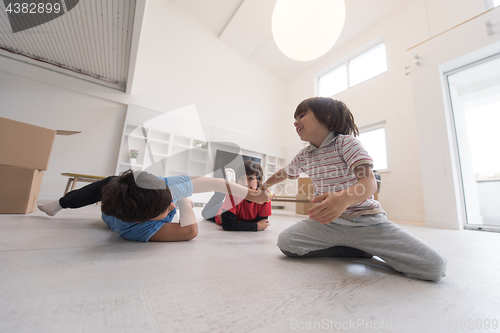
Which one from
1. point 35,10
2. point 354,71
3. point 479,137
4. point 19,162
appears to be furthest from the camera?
point 354,71

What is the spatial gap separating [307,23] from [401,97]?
2289 millimetres

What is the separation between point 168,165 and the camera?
3428mm

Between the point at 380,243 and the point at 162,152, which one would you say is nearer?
the point at 380,243

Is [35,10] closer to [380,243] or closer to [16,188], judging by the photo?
[16,188]

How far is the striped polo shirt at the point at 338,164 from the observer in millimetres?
612

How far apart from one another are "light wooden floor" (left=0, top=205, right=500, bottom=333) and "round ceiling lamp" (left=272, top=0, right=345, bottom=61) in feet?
6.27

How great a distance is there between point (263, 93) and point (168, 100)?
2.47 meters

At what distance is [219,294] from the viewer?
1.18ft

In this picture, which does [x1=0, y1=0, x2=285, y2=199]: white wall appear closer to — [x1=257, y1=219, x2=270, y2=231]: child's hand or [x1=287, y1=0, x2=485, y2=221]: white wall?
[x1=287, y1=0, x2=485, y2=221]: white wall

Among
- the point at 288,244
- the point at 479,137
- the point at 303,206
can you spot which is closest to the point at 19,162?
the point at 288,244

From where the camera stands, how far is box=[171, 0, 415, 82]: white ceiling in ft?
11.3

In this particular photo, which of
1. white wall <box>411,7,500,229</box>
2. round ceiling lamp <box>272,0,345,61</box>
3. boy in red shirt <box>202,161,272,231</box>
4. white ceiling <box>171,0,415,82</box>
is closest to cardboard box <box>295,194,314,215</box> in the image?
white wall <box>411,7,500,229</box>

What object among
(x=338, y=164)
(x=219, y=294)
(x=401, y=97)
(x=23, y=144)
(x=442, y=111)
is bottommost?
(x=219, y=294)

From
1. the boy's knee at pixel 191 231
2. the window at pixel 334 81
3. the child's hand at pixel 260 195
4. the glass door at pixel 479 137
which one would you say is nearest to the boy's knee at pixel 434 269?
the child's hand at pixel 260 195
